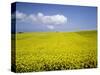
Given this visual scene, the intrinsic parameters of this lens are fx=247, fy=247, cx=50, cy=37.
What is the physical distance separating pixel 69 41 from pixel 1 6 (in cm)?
97

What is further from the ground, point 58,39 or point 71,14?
point 71,14

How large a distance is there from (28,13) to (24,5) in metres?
0.11

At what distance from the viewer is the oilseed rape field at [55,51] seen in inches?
117

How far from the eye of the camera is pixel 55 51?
3.14m

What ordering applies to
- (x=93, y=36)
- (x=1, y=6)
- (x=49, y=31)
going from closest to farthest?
(x=1, y=6)
(x=49, y=31)
(x=93, y=36)

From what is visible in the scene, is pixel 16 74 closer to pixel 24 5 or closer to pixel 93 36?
pixel 24 5

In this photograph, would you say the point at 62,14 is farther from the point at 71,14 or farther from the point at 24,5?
the point at 24,5

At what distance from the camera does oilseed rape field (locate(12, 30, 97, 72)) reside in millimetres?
2967

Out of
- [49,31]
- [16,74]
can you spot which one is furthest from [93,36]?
[16,74]

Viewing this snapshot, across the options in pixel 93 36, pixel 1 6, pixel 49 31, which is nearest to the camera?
pixel 1 6

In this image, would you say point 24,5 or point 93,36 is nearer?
point 24,5

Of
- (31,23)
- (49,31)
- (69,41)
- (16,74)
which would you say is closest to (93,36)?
(69,41)

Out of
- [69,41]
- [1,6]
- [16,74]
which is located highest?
[1,6]

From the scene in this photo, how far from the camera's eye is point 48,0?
313cm
